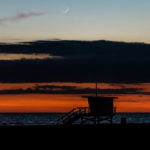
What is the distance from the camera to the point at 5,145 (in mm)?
36969

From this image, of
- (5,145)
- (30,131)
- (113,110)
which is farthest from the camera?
(113,110)

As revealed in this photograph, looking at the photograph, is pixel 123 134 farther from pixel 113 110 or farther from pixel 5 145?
pixel 113 110

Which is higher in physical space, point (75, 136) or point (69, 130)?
point (69, 130)

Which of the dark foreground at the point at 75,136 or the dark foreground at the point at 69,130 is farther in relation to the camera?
the dark foreground at the point at 69,130

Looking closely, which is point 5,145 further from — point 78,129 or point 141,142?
point 141,142

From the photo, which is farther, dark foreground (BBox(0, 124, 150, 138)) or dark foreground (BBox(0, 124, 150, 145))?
dark foreground (BBox(0, 124, 150, 138))

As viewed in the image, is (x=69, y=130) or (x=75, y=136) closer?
(x=75, y=136)

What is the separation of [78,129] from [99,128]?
185cm

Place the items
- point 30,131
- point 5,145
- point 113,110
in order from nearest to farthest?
1. point 5,145
2. point 30,131
3. point 113,110

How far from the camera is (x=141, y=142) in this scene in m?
38.5

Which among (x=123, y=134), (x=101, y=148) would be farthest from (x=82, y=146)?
(x=123, y=134)

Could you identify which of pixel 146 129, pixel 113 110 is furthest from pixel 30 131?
pixel 113 110

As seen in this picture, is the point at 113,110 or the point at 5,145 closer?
the point at 5,145

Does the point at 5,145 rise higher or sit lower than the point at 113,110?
lower
